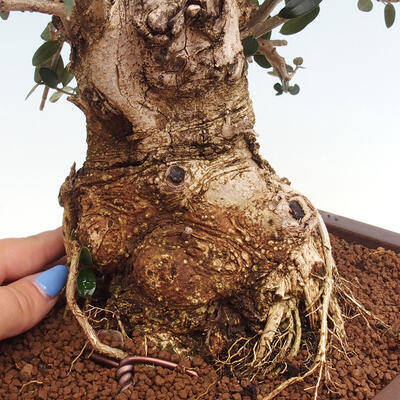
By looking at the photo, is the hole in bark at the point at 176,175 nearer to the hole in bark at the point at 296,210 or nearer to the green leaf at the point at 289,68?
the hole in bark at the point at 296,210

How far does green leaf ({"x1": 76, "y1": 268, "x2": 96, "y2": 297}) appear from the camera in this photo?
50.9 inches

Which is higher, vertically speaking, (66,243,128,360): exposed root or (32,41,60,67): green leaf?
(32,41,60,67): green leaf

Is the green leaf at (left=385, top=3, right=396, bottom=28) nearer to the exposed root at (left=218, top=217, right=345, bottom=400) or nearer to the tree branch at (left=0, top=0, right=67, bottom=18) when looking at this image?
the exposed root at (left=218, top=217, right=345, bottom=400)

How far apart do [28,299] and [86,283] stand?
0.46ft

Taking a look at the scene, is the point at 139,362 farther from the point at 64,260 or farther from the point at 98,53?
the point at 98,53

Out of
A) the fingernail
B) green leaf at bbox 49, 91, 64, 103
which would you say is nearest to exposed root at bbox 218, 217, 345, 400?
the fingernail

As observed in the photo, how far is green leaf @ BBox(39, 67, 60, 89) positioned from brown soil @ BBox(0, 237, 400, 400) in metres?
0.56

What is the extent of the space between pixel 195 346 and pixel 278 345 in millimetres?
195

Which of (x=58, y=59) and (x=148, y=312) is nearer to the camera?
(x=148, y=312)

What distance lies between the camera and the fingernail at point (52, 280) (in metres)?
1.36

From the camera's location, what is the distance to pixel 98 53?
1225mm

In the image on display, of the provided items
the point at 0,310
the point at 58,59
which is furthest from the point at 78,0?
the point at 0,310

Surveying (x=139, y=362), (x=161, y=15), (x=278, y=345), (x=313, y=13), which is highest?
(x=161, y=15)

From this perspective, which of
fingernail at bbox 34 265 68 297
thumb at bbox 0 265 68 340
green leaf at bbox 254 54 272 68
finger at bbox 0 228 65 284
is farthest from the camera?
green leaf at bbox 254 54 272 68
